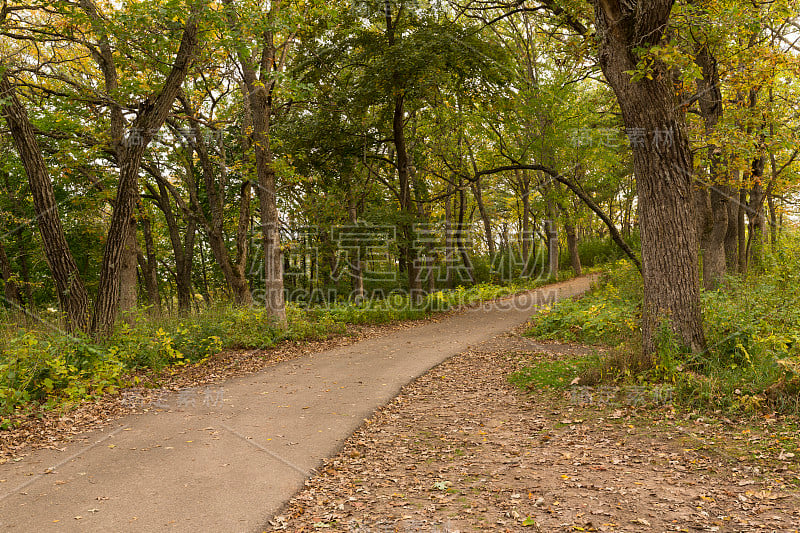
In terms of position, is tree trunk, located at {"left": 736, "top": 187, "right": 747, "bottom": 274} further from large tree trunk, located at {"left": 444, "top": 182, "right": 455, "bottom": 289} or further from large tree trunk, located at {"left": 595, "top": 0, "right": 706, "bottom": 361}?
large tree trunk, located at {"left": 444, "top": 182, "right": 455, "bottom": 289}

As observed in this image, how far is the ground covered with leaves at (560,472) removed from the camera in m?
3.76

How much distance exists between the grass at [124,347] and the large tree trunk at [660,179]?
7.95 meters

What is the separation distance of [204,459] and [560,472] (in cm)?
364

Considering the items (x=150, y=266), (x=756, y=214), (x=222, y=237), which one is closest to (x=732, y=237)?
(x=756, y=214)

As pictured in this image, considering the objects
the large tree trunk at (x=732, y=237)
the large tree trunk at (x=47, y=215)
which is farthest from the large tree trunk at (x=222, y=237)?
the large tree trunk at (x=732, y=237)

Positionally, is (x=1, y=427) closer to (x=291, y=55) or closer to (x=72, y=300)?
(x=72, y=300)

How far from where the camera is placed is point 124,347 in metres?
8.56

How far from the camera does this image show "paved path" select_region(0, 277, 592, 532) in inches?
160

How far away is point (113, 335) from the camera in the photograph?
28.5ft

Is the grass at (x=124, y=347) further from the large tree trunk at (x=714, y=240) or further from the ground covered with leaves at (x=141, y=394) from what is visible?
the large tree trunk at (x=714, y=240)

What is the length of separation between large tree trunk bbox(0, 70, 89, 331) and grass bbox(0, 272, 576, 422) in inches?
22.8

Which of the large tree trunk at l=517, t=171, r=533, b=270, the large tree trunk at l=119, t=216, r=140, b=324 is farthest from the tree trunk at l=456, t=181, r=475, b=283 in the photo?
the large tree trunk at l=119, t=216, r=140, b=324

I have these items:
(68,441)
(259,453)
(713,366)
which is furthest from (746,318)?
(68,441)

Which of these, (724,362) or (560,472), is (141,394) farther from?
(724,362)
